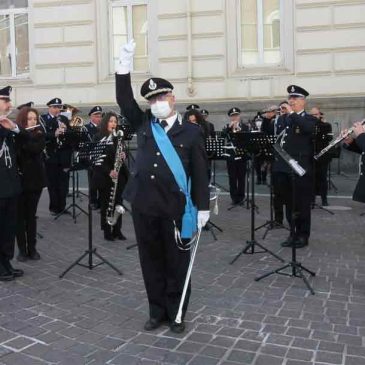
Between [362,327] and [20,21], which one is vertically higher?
[20,21]

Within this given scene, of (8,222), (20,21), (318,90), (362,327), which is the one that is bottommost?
(362,327)

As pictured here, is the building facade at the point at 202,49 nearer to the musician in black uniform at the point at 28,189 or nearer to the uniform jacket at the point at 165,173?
the musician in black uniform at the point at 28,189

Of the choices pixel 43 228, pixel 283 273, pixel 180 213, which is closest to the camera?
pixel 180 213

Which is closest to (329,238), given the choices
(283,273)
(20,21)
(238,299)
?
(283,273)

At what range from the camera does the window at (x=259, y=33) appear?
54.5ft

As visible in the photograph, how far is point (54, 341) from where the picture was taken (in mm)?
4914

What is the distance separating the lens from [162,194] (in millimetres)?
5008

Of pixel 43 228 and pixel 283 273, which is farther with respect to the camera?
pixel 43 228

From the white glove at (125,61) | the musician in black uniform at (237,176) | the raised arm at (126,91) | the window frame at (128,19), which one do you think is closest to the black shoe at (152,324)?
the raised arm at (126,91)

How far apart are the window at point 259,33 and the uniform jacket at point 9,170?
10.9m

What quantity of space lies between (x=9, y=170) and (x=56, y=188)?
Answer: 14.9ft

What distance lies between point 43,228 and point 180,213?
18.0 feet

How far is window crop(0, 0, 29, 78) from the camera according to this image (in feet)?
61.7

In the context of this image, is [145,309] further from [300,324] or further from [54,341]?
[300,324]
